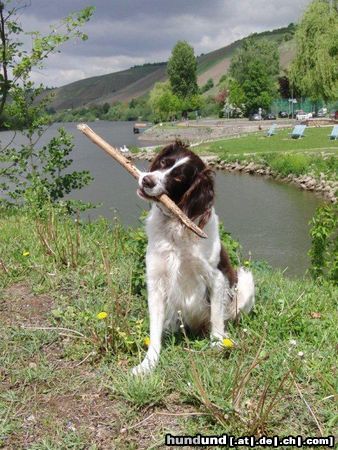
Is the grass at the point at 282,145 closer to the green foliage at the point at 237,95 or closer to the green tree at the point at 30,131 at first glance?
the green tree at the point at 30,131

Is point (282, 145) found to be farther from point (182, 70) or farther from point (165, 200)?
point (182, 70)

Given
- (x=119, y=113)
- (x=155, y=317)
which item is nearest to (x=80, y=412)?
(x=155, y=317)

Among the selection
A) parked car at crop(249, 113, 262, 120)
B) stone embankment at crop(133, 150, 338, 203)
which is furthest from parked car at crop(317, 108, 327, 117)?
stone embankment at crop(133, 150, 338, 203)

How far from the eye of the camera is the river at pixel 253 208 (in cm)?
1241

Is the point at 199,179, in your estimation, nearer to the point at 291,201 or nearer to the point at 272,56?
the point at 291,201

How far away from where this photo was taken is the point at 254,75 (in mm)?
75688

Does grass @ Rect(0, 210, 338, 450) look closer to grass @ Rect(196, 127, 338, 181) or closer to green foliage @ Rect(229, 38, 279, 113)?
grass @ Rect(196, 127, 338, 181)

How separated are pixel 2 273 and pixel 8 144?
519 cm

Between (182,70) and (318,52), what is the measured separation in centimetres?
6540

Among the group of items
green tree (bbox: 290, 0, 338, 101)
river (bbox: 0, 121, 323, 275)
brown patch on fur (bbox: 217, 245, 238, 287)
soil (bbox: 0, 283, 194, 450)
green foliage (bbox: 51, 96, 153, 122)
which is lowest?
river (bbox: 0, 121, 323, 275)

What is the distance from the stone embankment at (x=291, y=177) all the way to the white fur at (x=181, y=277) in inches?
545

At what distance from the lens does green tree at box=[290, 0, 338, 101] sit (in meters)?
33.0

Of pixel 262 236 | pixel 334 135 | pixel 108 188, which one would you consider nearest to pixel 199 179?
pixel 262 236

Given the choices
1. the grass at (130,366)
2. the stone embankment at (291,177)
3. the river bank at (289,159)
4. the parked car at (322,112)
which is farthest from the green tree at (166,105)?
the grass at (130,366)
